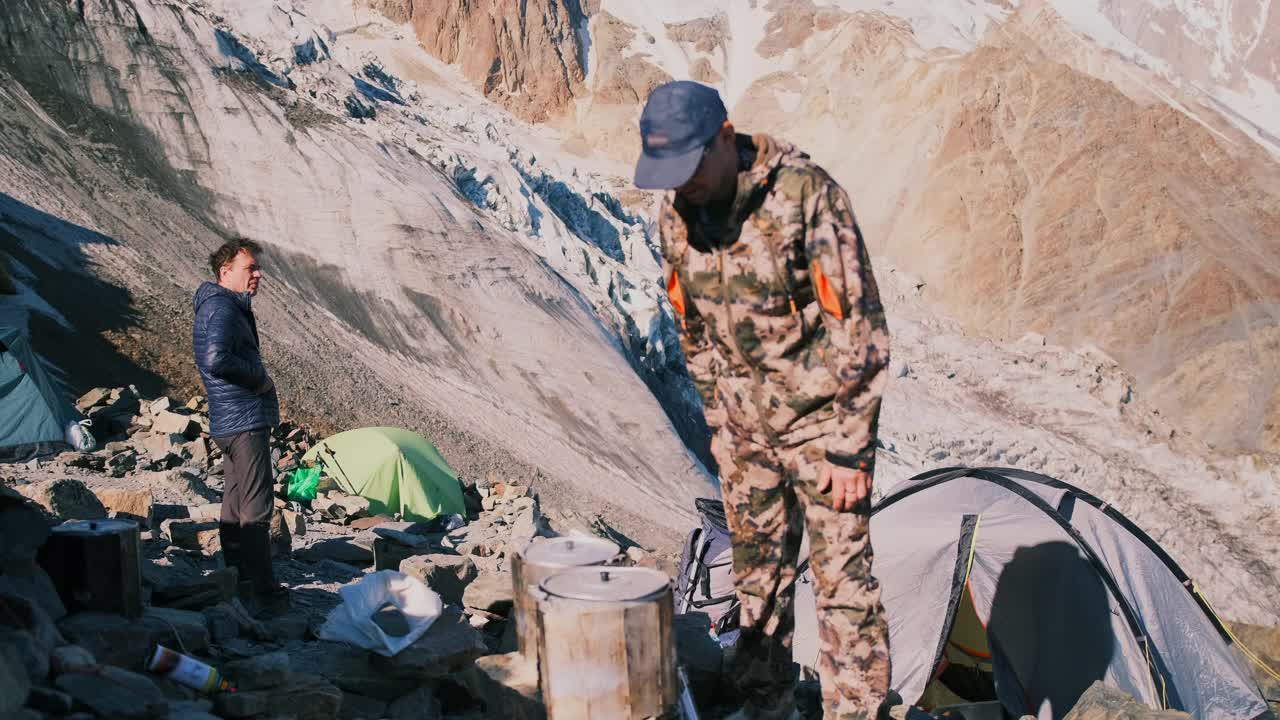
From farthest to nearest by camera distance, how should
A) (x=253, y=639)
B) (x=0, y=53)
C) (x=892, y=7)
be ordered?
(x=892, y=7) < (x=0, y=53) < (x=253, y=639)

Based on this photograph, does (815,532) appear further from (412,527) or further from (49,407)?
(49,407)

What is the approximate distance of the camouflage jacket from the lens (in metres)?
2.67

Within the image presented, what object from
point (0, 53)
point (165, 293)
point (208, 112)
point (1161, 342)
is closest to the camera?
point (165, 293)

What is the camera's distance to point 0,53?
61.7ft

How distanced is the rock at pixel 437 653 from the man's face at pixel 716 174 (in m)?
1.73

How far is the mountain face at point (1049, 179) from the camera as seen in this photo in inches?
1112

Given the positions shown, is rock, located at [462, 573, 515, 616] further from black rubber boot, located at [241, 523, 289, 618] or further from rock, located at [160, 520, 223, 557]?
rock, located at [160, 520, 223, 557]

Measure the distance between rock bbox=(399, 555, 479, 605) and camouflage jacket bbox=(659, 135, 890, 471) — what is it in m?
2.01

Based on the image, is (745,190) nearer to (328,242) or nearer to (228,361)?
(228,361)

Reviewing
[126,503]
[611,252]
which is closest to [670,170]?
[126,503]

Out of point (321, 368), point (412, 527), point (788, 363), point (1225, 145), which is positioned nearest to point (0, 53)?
point (321, 368)

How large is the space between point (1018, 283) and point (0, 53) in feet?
90.4

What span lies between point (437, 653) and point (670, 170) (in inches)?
70.6

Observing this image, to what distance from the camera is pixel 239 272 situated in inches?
174
